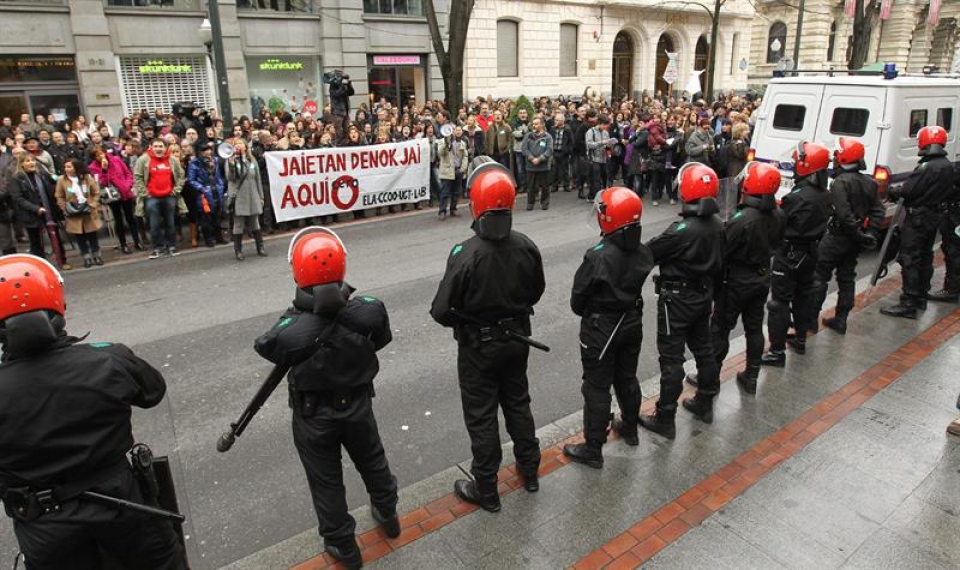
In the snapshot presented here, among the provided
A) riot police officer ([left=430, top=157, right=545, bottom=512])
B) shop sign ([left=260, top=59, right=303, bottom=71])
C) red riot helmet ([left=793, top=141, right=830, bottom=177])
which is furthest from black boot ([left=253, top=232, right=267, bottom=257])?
shop sign ([left=260, top=59, right=303, bottom=71])

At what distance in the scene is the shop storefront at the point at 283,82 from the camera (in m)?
21.2

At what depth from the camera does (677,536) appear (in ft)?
12.2

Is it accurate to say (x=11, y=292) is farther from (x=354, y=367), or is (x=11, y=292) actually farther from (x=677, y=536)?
(x=677, y=536)

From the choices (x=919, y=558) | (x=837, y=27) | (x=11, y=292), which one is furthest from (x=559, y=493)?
(x=837, y=27)

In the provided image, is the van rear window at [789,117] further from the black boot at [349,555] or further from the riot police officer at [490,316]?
the black boot at [349,555]

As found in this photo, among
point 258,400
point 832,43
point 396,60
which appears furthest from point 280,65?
point 832,43

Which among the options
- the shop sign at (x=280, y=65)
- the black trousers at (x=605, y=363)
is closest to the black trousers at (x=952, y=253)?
the black trousers at (x=605, y=363)

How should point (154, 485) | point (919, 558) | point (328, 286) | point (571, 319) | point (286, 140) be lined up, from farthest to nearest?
point (286, 140) → point (571, 319) → point (919, 558) → point (328, 286) → point (154, 485)

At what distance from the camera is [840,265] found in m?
6.64

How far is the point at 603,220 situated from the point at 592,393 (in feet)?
3.73

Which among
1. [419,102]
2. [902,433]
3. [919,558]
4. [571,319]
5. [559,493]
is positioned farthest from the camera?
[419,102]

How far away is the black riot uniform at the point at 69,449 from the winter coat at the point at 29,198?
8.51 m

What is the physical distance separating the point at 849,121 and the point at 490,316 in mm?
7636

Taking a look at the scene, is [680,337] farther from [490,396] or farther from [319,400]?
[319,400]
